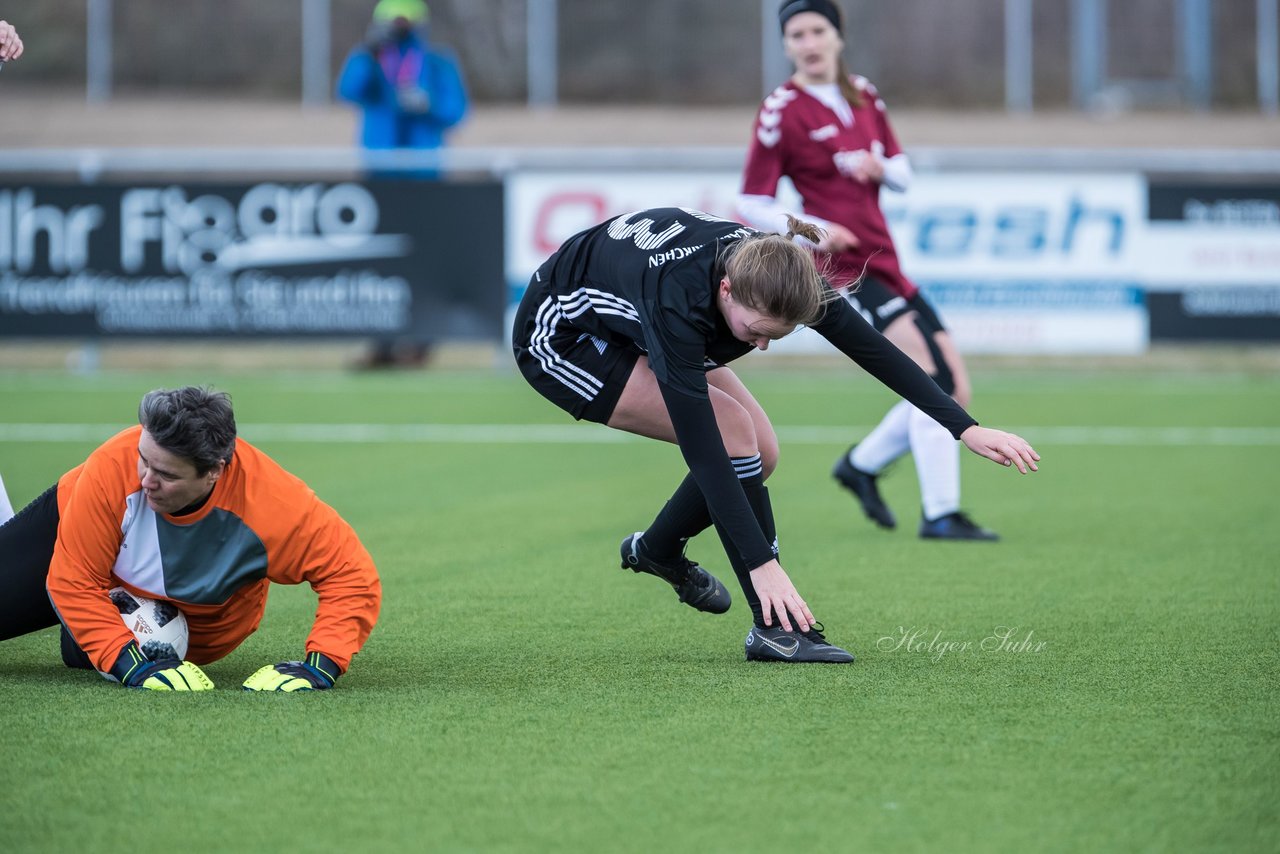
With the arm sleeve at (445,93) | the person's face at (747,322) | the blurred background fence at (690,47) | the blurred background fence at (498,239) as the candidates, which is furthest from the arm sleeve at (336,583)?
the blurred background fence at (690,47)

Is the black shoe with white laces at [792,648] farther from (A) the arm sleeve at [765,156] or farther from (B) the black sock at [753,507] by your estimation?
(A) the arm sleeve at [765,156]

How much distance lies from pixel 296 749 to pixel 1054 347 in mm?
10465

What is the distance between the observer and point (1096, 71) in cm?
2036

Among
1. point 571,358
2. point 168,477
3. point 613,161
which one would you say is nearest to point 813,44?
point 571,358

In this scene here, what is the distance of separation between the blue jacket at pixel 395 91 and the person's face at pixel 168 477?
10334 millimetres

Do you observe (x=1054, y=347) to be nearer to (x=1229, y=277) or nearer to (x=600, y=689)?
(x=1229, y=277)

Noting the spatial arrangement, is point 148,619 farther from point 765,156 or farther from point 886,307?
point 886,307

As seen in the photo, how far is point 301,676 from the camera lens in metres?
4.01

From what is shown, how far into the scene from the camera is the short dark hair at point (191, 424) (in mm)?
3715

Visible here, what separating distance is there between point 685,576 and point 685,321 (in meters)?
1.08

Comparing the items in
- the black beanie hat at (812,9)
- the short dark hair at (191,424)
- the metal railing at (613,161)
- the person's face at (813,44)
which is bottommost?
the short dark hair at (191,424)

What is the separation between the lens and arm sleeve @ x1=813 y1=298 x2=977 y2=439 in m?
4.22

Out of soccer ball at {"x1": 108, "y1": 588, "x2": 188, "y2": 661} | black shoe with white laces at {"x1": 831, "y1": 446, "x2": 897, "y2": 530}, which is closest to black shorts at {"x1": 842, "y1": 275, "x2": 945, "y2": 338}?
black shoe with white laces at {"x1": 831, "y1": 446, "x2": 897, "y2": 530}

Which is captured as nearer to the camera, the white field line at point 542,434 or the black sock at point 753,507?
the black sock at point 753,507
